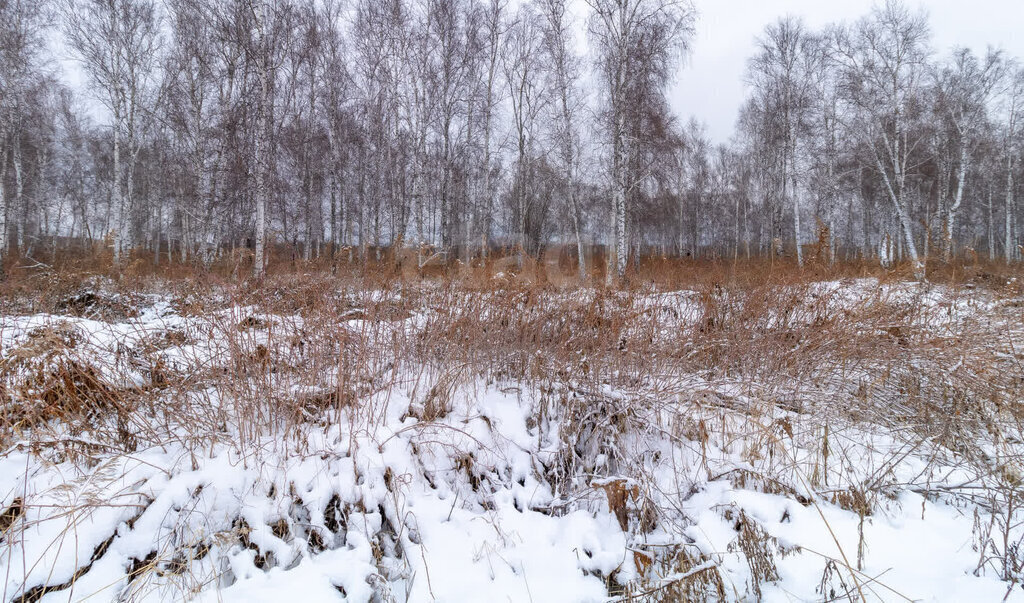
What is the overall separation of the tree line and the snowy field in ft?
15.5

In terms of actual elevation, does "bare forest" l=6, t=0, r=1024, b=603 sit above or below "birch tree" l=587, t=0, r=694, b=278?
below

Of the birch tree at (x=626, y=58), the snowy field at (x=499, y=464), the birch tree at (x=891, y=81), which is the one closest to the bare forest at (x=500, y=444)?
the snowy field at (x=499, y=464)

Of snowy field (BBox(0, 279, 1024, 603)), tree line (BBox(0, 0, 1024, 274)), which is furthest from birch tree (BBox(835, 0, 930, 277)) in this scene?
snowy field (BBox(0, 279, 1024, 603))

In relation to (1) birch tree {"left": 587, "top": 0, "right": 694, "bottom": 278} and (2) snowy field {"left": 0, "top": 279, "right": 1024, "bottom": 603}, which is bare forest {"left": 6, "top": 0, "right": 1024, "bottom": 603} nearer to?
(2) snowy field {"left": 0, "top": 279, "right": 1024, "bottom": 603}

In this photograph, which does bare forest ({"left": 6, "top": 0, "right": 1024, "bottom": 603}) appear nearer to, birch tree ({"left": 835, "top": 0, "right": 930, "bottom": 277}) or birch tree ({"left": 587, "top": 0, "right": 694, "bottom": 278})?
birch tree ({"left": 587, "top": 0, "right": 694, "bottom": 278})

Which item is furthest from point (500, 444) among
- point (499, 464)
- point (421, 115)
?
point (421, 115)

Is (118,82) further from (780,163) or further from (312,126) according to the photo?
(780,163)

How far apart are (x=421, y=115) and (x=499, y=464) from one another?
11336 mm

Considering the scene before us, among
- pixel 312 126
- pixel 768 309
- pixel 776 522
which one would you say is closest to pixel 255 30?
pixel 312 126

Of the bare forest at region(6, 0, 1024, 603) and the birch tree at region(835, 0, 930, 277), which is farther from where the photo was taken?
the birch tree at region(835, 0, 930, 277)

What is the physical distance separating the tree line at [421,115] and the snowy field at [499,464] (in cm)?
473

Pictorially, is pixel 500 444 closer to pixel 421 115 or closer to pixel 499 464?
pixel 499 464

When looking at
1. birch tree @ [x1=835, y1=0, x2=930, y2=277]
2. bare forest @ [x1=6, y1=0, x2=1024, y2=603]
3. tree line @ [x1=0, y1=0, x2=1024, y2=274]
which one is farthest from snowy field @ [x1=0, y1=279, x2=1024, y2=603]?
birch tree @ [x1=835, y1=0, x2=930, y2=277]

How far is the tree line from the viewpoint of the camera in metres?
8.37
